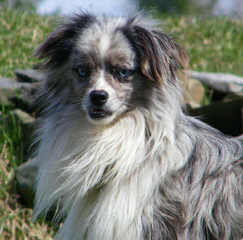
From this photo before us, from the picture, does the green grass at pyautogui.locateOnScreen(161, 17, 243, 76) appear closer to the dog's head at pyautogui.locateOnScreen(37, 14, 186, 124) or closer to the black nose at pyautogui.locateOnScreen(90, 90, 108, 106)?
the dog's head at pyautogui.locateOnScreen(37, 14, 186, 124)

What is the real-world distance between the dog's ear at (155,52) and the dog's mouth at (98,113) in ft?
1.34

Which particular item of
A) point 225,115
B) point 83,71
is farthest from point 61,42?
point 225,115

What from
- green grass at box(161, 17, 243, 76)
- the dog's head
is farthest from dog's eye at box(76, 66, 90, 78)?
green grass at box(161, 17, 243, 76)

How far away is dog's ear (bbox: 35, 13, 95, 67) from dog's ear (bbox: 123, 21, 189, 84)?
0.39 m

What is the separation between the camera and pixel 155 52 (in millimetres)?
3465

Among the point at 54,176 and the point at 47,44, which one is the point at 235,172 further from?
the point at 47,44

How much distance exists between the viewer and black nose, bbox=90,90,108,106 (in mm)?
Answer: 3363

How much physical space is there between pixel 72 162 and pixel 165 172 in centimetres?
72

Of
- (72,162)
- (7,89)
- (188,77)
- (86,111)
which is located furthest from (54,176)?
(188,77)

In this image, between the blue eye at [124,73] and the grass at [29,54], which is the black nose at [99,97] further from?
the grass at [29,54]

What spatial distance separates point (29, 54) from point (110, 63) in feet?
16.4

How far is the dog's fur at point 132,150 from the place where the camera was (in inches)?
133

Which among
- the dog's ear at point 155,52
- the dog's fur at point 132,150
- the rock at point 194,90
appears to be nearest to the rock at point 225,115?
the rock at point 194,90

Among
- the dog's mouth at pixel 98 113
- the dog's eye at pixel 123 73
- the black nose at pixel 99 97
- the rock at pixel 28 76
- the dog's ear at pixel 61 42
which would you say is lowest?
the rock at pixel 28 76
